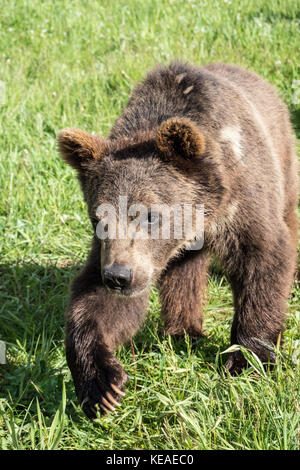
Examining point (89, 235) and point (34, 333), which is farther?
point (89, 235)

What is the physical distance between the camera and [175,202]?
3.60 m

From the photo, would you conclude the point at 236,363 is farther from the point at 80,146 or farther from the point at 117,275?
the point at 80,146

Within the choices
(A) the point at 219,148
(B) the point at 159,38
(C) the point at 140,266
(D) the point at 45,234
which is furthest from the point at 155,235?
(B) the point at 159,38

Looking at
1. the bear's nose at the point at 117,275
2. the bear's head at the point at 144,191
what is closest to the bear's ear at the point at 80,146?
the bear's head at the point at 144,191

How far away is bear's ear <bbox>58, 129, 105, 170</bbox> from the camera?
3723 millimetres

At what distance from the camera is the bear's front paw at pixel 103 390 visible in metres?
3.33

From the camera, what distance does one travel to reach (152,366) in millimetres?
3896

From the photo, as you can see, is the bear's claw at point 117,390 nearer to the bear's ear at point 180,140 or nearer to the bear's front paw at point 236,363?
the bear's front paw at point 236,363

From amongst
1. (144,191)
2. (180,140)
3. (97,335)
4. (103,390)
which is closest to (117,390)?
(103,390)

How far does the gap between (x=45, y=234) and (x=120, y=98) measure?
7.52ft

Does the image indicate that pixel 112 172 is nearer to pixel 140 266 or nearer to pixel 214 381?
pixel 140 266

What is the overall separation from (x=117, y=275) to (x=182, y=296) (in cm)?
147
